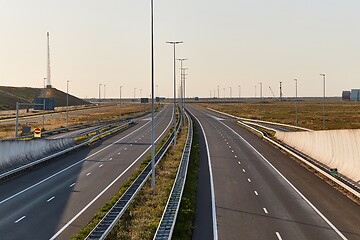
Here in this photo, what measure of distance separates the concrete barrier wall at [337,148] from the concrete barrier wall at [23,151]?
2630 centimetres

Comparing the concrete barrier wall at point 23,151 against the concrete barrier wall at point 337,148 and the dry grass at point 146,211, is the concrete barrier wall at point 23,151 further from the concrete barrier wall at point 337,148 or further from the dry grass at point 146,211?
the concrete barrier wall at point 337,148

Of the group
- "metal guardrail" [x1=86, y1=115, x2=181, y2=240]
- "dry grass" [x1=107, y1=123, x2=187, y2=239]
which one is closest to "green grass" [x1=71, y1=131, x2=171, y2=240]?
"metal guardrail" [x1=86, y1=115, x2=181, y2=240]

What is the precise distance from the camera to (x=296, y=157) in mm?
48031

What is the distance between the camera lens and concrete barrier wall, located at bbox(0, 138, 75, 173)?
3684 centimetres

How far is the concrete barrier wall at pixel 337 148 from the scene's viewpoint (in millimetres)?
31938

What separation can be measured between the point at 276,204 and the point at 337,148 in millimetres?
10938

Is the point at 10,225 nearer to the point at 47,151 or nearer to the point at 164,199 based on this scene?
the point at 164,199

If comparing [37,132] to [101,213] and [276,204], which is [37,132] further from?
[276,204]

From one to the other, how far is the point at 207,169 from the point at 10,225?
21661mm

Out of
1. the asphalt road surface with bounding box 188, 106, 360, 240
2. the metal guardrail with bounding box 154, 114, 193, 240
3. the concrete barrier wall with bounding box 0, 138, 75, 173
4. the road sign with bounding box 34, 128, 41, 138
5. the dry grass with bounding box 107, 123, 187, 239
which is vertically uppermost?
the road sign with bounding box 34, 128, 41, 138

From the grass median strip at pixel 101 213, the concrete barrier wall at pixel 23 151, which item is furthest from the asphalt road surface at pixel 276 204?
the concrete barrier wall at pixel 23 151

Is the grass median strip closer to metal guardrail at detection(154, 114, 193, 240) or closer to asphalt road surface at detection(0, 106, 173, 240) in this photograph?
asphalt road surface at detection(0, 106, 173, 240)

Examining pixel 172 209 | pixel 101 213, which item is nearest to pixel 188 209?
pixel 172 209

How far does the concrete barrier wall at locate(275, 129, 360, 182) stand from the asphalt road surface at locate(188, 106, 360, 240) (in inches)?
73.6
